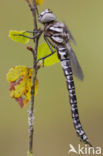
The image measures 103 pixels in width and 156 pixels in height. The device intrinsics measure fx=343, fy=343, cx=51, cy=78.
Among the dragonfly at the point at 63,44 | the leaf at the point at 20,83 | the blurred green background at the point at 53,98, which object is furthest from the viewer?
the blurred green background at the point at 53,98

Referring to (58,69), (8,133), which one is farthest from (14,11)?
(8,133)

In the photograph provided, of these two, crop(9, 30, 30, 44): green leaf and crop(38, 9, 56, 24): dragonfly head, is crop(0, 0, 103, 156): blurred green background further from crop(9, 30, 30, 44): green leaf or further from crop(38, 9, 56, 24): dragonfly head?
crop(9, 30, 30, 44): green leaf

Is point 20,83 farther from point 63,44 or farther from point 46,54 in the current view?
point 63,44

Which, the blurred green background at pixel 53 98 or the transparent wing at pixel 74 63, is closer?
the transparent wing at pixel 74 63

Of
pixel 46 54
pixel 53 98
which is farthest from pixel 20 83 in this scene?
pixel 53 98

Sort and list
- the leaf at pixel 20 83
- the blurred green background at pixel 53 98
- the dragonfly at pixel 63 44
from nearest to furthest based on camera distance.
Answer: the leaf at pixel 20 83 < the dragonfly at pixel 63 44 < the blurred green background at pixel 53 98

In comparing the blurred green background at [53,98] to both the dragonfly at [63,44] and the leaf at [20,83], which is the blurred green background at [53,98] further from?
the leaf at [20,83]

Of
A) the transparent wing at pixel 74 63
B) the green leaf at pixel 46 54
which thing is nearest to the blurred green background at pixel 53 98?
the transparent wing at pixel 74 63

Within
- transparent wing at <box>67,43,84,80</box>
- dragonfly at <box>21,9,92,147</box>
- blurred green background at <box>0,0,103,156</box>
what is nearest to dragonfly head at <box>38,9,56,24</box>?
dragonfly at <box>21,9,92,147</box>
